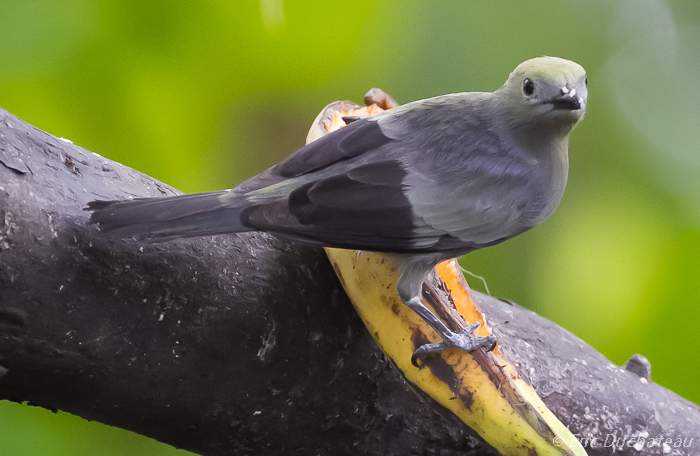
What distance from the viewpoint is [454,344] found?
941 millimetres

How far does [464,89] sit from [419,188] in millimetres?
1035

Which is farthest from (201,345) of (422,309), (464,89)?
(464,89)

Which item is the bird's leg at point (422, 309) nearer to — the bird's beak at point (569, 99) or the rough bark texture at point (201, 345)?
the rough bark texture at point (201, 345)

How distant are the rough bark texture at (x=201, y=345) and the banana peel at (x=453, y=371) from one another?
0.28ft

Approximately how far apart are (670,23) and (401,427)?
1620mm

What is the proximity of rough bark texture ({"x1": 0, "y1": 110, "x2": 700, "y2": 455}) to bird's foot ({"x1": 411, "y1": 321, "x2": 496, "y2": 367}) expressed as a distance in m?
0.15

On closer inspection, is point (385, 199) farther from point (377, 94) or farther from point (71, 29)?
point (71, 29)

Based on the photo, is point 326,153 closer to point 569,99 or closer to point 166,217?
point 166,217

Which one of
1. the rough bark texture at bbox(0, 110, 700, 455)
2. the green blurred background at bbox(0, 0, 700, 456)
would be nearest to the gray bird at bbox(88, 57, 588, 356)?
the rough bark texture at bbox(0, 110, 700, 455)

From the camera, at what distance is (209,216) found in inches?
32.5

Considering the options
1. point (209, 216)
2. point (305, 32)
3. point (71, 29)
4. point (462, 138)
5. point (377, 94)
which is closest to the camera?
point (209, 216)

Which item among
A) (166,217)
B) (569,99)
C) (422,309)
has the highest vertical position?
(166,217)

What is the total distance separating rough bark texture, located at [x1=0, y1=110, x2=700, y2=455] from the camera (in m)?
0.81

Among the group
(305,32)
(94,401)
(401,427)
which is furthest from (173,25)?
(401,427)
